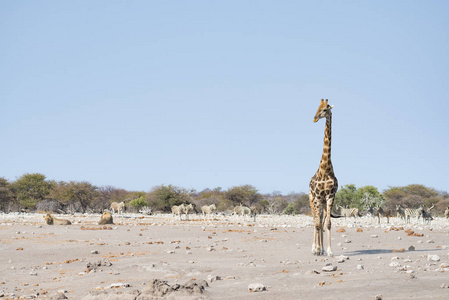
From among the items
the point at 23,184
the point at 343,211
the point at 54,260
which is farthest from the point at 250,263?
the point at 23,184

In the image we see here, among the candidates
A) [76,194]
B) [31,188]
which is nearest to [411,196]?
[76,194]

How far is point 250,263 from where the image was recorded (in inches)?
516

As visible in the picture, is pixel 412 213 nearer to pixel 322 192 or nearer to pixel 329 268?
pixel 322 192

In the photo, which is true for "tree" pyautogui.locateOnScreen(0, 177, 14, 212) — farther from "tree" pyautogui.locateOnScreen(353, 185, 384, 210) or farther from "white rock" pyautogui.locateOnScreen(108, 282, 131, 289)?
"white rock" pyautogui.locateOnScreen(108, 282, 131, 289)

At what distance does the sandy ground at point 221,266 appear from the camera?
931cm

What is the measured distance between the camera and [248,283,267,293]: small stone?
958cm

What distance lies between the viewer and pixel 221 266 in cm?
1316

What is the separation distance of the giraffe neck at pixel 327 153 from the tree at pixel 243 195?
55.3 m

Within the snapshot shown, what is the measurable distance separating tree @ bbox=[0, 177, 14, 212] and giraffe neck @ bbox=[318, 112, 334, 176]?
169ft

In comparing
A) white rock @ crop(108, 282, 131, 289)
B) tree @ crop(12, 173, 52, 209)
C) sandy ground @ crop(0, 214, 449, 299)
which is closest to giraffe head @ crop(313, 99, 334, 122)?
sandy ground @ crop(0, 214, 449, 299)

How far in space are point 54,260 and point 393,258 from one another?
31.9 feet

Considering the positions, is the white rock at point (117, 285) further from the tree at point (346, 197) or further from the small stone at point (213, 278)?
the tree at point (346, 197)

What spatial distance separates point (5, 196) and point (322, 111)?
171 feet

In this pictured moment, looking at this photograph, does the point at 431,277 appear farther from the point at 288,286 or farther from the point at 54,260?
the point at 54,260
